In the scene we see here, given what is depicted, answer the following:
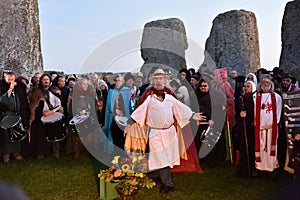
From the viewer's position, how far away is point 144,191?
597 centimetres

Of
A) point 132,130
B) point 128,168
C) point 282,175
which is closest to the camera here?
point 128,168

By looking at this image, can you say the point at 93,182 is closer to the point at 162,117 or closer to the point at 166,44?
the point at 162,117

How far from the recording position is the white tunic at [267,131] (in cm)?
607

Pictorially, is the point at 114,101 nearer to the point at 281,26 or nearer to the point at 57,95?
the point at 57,95

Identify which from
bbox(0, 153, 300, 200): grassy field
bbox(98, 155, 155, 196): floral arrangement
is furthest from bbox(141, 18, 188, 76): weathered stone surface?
bbox(98, 155, 155, 196): floral arrangement

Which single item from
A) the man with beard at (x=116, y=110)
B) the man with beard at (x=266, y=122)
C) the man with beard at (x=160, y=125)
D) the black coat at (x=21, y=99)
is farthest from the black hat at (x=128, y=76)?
the man with beard at (x=266, y=122)

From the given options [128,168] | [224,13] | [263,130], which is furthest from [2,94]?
[224,13]

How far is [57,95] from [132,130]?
9.04 ft

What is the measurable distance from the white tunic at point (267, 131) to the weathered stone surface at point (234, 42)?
8548 millimetres

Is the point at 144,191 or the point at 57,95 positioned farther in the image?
the point at 57,95

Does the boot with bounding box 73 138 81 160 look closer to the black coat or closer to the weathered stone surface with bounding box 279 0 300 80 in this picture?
the black coat

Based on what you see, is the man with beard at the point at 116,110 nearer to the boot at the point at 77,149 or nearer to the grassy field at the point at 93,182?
the boot at the point at 77,149

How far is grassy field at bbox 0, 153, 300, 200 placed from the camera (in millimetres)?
5754

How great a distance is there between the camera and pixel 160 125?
19.1ft
